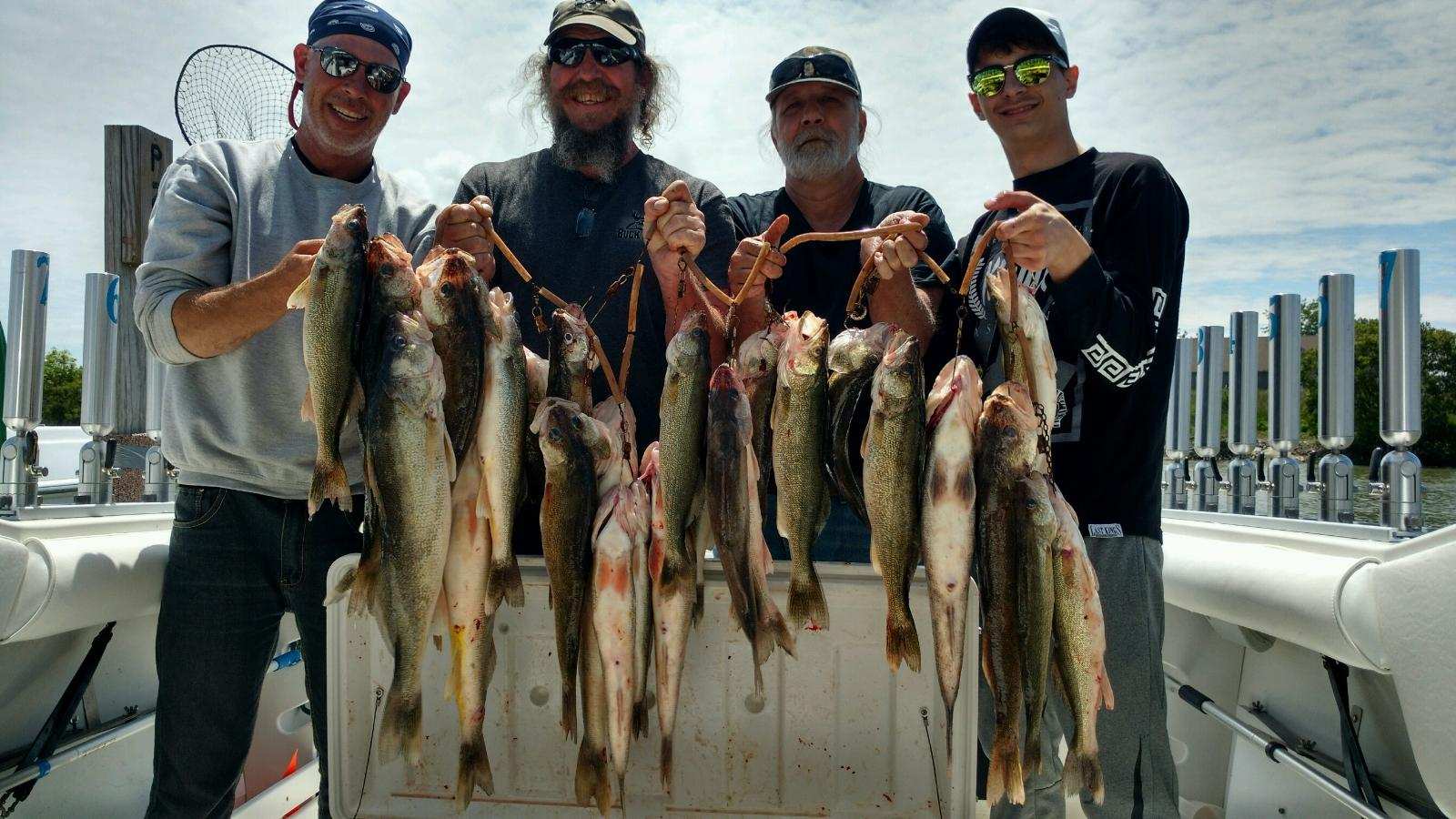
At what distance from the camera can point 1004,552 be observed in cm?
235

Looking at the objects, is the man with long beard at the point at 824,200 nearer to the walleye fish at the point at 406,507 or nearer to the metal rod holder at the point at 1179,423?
the walleye fish at the point at 406,507

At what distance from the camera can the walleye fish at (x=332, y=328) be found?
228 cm

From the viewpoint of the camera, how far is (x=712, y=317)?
108 inches

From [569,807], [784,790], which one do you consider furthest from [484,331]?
[784,790]

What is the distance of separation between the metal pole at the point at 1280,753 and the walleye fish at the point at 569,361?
2.30 metres

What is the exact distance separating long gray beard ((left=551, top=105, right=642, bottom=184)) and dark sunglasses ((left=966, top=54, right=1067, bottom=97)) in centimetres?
153

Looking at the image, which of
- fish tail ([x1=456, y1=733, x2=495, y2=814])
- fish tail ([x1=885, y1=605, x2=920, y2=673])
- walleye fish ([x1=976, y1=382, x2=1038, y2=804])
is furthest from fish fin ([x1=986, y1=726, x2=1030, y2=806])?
fish tail ([x1=456, y1=733, x2=495, y2=814])

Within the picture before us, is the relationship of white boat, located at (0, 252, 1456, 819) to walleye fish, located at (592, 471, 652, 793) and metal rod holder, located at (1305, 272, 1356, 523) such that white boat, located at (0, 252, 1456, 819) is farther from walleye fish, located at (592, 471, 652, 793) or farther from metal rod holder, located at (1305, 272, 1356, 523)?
walleye fish, located at (592, 471, 652, 793)

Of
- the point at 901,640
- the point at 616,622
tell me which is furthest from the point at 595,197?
the point at 901,640

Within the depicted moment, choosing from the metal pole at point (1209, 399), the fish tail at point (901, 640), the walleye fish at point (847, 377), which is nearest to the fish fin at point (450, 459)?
the walleye fish at point (847, 377)

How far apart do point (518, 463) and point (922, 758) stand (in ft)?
5.11

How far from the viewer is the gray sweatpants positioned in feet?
9.31

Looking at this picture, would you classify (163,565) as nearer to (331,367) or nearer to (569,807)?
(331,367)

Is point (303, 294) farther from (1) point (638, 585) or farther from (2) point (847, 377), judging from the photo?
(2) point (847, 377)
